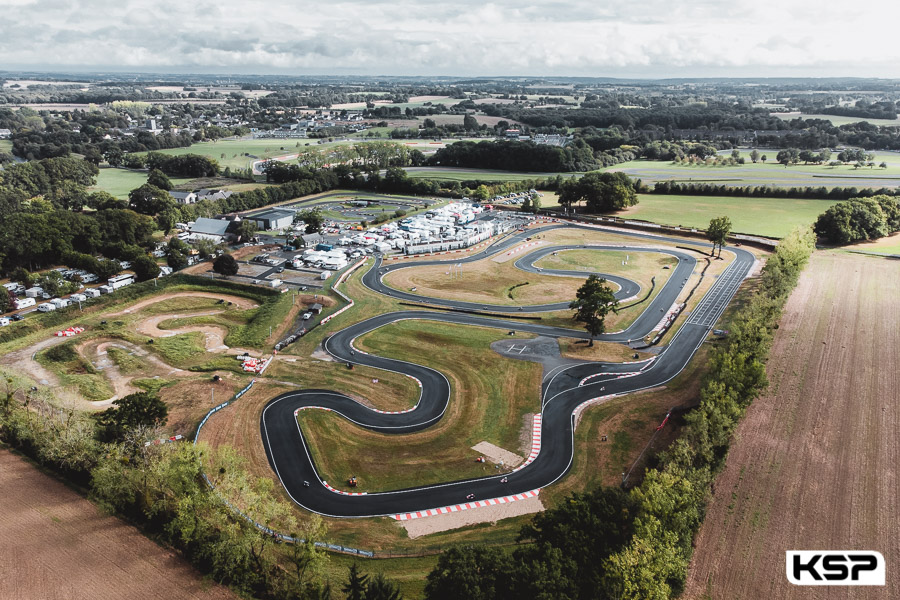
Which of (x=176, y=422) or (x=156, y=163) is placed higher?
(x=156, y=163)

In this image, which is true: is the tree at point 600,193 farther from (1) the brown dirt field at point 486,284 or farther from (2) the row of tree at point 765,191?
(1) the brown dirt field at point 486,284

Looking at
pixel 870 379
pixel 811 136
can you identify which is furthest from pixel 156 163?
pixel 811 136

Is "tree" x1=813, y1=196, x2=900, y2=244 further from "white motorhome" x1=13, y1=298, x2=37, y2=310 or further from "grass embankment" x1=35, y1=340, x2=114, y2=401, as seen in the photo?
"white motorhome" x1=13, y1=298, x2=37, y2=310

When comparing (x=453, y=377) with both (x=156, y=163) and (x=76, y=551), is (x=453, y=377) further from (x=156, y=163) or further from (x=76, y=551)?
(x=156, y=163)

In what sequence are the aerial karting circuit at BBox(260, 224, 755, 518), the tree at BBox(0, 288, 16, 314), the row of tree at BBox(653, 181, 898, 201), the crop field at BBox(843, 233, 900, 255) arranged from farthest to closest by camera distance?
1. the row of tree at BBox(653, 181, 898, 201)
2. the crop field at BBox(843, 233, 900, 255)
3. the tree at BBox(0, 288, 16, 314)
4. the aerial karting circuit at BBox(260, 224, 755, 518)

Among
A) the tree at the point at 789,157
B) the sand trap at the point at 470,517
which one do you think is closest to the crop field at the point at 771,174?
the tree at the point at 789,157

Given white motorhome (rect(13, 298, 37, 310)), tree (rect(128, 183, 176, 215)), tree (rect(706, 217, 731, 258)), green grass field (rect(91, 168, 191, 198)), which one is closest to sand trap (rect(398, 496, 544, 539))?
white motorhome (rect(13, 298, 37, 310))
